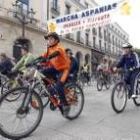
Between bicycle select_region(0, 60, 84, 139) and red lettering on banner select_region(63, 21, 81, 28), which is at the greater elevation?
red lettering on banner select_region(63, 21, 81, 28)

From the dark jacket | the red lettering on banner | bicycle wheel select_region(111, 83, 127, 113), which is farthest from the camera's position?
the red lettering on banner

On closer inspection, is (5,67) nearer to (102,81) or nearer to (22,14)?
(102,81)

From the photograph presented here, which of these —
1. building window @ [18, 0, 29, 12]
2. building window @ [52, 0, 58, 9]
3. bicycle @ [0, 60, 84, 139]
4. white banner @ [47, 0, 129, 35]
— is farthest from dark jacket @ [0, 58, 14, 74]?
building window @ [52, 0, 58, 9]

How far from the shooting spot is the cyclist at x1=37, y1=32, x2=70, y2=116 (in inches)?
184

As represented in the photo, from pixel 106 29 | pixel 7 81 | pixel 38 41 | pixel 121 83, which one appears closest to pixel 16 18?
pixel 38 41

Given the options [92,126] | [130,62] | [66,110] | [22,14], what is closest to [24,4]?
[22,14]

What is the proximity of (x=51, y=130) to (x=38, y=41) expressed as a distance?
20.8 m

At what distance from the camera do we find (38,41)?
24.6 metres

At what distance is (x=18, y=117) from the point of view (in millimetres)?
3875

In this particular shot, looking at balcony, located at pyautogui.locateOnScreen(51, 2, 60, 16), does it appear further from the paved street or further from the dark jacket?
the paved street

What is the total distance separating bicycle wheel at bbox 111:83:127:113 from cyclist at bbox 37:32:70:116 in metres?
1.25

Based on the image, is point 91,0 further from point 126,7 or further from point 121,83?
point 121,83

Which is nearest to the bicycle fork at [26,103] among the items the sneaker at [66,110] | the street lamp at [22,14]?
the sneaker at [66,110]

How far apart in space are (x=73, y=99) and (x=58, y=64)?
0.77 m
